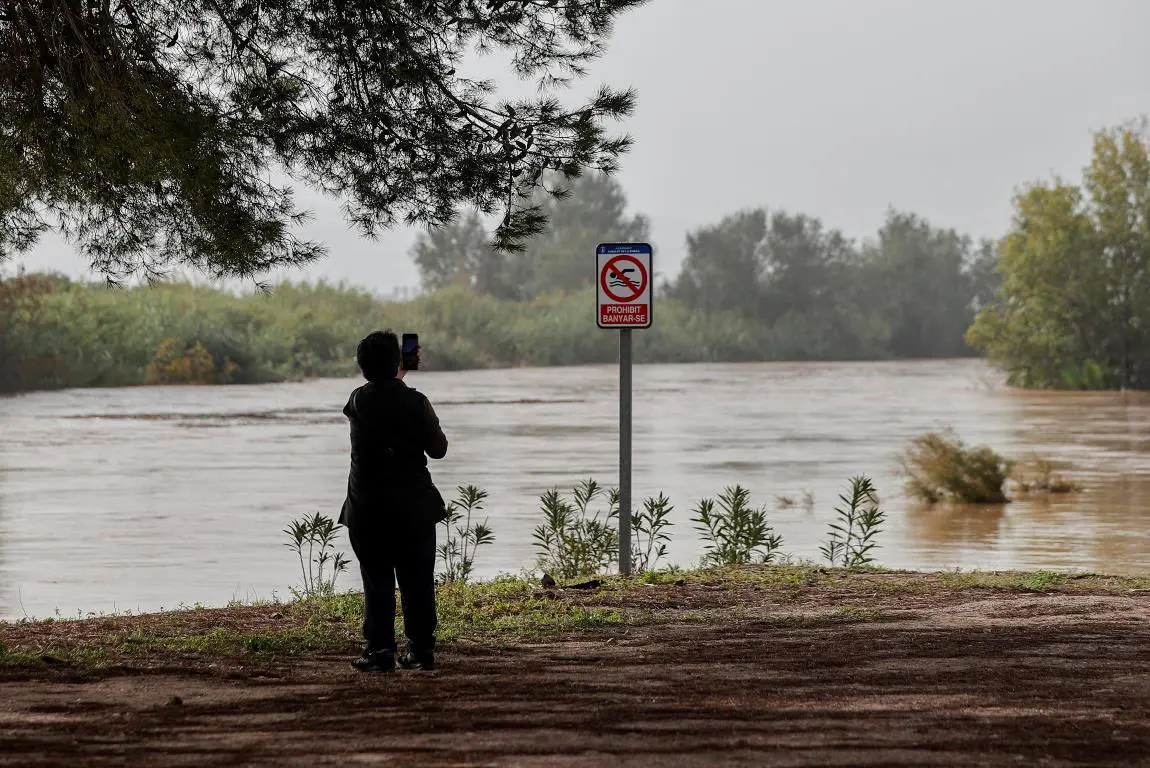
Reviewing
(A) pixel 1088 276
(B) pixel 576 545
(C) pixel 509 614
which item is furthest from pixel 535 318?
(C) pixel 509 614

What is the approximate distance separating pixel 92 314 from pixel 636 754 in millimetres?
55170

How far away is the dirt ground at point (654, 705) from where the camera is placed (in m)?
6.06

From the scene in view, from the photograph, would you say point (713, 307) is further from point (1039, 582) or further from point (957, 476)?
point (1039, 582)

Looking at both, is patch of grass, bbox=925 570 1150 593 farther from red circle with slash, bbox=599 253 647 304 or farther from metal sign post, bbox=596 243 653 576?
red circle with slash, bbox=599 253 647 304

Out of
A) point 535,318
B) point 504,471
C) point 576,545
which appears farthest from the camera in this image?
point 535,318

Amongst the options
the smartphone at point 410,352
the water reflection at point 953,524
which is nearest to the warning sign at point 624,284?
the smartphone at point 410,352

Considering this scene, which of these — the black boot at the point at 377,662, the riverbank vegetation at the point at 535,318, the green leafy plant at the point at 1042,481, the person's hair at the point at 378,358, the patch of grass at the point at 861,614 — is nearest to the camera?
the person's hair at the point at 378,358

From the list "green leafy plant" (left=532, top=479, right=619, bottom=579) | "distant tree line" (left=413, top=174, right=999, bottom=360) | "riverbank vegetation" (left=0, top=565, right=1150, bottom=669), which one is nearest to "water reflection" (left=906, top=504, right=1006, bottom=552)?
"green leafy plant" (left=532, top=479, right=619, bottom=579)

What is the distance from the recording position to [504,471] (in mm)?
25203

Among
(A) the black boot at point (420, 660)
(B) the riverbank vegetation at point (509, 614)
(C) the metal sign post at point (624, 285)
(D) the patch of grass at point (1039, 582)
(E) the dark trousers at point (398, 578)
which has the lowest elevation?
(D) the patch of grass at point (1039, 582)

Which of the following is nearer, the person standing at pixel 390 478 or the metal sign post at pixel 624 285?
the person standing at pixel 390 478

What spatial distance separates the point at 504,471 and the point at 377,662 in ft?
56.1

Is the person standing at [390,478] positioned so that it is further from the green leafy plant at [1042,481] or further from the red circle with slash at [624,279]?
the green leafy plant at [1042,481]

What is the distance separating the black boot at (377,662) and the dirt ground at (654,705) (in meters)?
0.10
